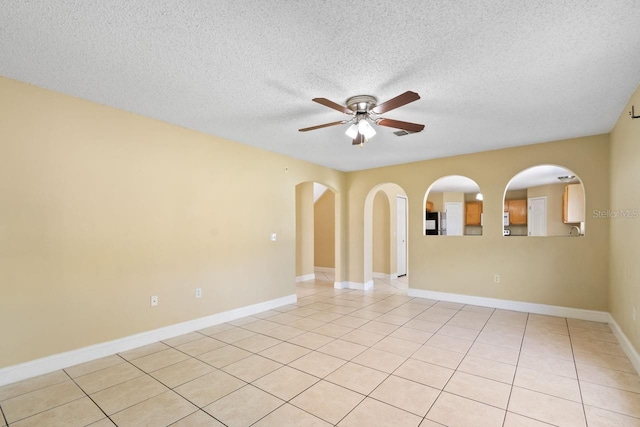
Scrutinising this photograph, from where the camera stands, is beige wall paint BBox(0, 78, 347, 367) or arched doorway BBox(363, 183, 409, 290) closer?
beige wall paint BBox(0, 78, 347, 367)

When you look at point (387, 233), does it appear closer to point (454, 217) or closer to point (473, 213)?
point (454, 217)

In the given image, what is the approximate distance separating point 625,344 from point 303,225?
573 centimetres

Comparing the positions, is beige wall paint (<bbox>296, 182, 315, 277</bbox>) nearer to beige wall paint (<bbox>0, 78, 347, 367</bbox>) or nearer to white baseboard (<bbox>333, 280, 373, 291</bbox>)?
white baseboard (<bbox>333, 280, 373, 291</bbox>)

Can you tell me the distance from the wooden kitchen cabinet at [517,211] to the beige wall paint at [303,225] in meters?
6.07

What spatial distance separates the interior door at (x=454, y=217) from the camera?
9617 millimetres

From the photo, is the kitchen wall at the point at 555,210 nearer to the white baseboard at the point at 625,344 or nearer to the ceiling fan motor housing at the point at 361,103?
the white baseboard at the point at 625,344

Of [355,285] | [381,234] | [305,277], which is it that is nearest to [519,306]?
[355,285]

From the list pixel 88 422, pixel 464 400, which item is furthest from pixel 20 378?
pixel 464 400

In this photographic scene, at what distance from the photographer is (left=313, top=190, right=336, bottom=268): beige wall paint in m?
8.45

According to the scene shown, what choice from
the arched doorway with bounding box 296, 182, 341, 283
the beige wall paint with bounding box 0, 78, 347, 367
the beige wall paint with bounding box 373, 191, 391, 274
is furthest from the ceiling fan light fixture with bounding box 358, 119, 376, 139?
the beige wall paint with bounding box 373, 191, 391, 274

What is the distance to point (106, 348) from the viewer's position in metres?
3.04

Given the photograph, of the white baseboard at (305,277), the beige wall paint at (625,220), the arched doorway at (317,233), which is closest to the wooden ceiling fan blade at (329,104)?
the beige wall paint at (625,220)

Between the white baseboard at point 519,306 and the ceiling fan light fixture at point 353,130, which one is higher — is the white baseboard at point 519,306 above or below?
below

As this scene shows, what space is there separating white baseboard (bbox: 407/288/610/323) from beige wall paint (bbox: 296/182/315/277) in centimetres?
277
